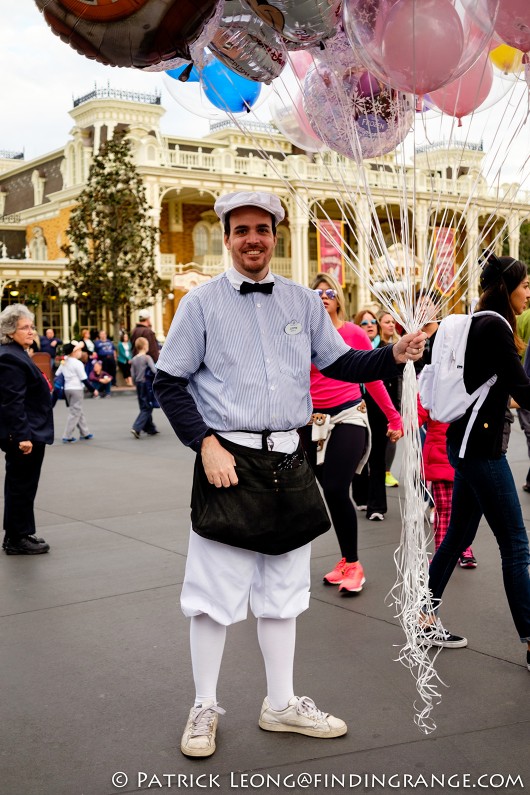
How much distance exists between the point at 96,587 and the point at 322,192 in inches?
1218

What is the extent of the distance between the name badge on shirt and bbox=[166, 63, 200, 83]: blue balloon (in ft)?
4.83

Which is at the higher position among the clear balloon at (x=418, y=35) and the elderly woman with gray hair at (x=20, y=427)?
the clear balloon at (x=418, y=35)

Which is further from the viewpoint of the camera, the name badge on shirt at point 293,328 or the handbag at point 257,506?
the name badge on shirt at point 293,328

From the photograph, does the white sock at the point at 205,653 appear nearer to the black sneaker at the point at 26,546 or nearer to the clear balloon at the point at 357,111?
the clear balloon at the point at 357,111

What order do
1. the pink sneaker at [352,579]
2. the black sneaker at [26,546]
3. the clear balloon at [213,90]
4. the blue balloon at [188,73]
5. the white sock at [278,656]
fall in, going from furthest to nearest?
the black sneaker at [26,546] < the pink sneaker at [352,579] < the clear balloon at [213,90] < the blue balloon at [188,73] < the white sock at [278,656]

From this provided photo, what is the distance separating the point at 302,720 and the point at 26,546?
141 inches

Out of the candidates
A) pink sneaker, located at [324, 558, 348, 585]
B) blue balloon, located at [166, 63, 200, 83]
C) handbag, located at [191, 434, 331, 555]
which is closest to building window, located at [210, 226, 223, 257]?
pink sneaker, located at [324, 558, 348, 585]

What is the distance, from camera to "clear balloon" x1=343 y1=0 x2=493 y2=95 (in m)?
3.21

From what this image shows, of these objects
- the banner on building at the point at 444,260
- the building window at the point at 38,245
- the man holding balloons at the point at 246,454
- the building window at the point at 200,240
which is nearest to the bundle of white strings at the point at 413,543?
the man holding balloons at the point at 246,454

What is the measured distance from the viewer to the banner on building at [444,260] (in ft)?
11.9

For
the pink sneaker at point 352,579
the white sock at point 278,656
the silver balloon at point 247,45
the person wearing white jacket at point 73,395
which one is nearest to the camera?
the white sock at point 278,656

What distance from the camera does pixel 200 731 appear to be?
3021 mm

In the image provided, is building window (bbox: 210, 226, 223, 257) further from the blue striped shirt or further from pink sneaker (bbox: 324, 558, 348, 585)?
the blue striped shirt

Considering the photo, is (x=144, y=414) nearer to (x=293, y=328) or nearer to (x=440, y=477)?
(x=440, y=477)
